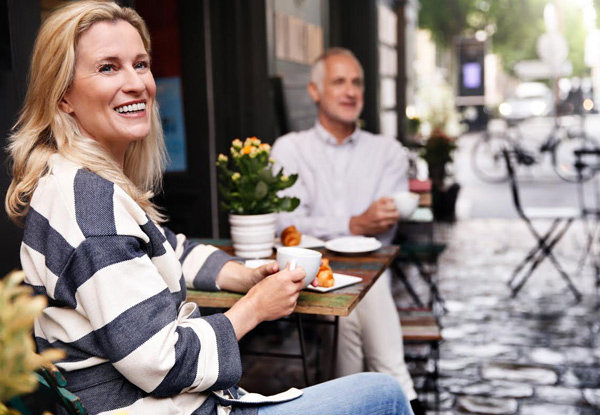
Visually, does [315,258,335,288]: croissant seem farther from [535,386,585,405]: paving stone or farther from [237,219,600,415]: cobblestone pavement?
[535,386,585,405]: paving stone

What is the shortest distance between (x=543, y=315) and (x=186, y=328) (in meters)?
4.06

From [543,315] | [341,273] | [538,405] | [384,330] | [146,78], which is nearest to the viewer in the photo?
[146,78]

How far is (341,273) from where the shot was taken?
91.7 inches

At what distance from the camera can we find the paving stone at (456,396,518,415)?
11.2ft

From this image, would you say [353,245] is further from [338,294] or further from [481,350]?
[481,350]

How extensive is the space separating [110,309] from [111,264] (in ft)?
0.30

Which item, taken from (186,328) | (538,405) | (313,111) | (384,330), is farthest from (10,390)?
(313,111)

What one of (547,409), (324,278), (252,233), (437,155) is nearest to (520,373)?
(547,409)

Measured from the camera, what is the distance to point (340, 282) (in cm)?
217

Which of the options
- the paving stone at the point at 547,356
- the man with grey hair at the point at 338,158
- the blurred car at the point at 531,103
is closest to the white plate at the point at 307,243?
the man with grey hair at the point at 338,158

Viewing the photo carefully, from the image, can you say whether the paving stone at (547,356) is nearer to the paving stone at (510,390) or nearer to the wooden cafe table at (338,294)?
the paving stone at (510,390)

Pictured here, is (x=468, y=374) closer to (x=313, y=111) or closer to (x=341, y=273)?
(x=341, y=273)

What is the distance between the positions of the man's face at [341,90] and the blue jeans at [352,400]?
1.95 meters

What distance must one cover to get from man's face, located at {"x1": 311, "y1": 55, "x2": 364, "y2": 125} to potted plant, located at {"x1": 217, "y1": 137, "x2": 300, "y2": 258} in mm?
1066
